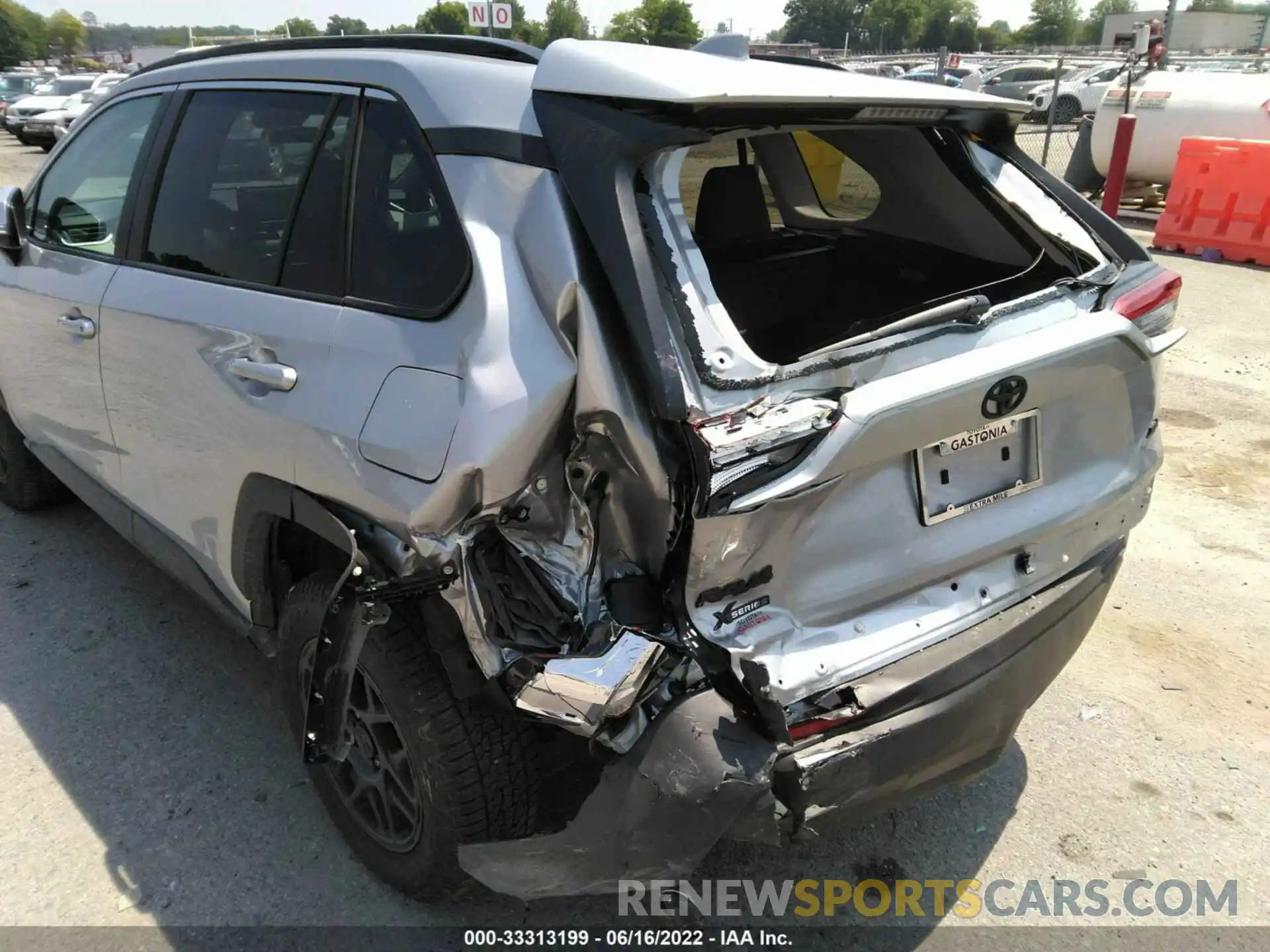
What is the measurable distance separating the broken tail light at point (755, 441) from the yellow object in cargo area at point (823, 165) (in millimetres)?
1647

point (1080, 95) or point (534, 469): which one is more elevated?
point (534, 469)

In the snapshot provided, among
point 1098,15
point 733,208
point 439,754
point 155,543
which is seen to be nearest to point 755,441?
point 439,754

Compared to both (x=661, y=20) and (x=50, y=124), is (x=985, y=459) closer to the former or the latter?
(x=50, y=124)

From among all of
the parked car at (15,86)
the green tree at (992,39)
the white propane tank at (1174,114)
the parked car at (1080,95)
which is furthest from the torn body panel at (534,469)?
the green tree at (992,39)

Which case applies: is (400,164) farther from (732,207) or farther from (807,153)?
(807,153)

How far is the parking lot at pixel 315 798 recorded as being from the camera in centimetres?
249

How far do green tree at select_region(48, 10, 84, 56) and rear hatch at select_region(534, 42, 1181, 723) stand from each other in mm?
122775

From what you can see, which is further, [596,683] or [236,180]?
[236,180]

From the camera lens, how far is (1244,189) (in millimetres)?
9289

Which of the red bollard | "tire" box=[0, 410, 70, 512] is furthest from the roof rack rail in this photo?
the red bollard

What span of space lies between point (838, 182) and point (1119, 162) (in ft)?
29.9

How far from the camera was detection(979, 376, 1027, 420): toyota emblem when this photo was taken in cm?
209

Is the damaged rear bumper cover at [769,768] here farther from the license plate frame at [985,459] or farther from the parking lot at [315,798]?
the license plate frame at [985,459]

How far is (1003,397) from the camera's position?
83.5 inches
